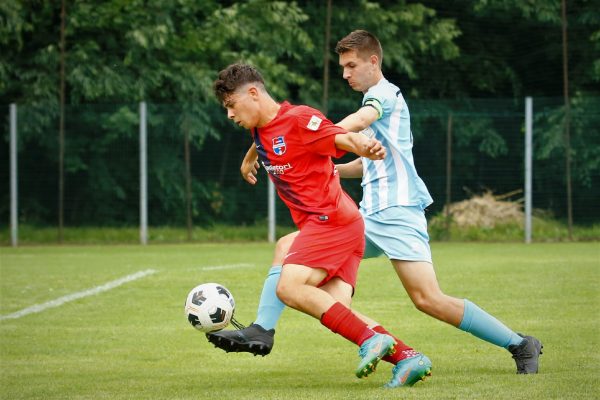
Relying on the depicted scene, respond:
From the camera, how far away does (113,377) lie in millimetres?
6473

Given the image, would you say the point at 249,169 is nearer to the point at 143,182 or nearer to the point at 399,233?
the point at 399,233

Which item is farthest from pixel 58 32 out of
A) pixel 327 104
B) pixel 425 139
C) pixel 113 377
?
pixel 113 377

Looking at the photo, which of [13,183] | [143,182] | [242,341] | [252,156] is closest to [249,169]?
[252,156]

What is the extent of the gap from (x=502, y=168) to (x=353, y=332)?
14.3m

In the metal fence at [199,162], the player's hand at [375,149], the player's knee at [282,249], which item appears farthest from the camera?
the metal fence at [199,162]

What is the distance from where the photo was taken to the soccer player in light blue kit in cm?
616

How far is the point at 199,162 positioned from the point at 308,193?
1380 centimetres

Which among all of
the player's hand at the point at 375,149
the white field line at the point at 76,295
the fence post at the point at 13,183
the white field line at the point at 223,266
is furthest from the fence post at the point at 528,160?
the player's hand at the point at 375,149

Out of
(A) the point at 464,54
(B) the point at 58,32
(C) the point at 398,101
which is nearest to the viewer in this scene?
(C) the point at 398,101

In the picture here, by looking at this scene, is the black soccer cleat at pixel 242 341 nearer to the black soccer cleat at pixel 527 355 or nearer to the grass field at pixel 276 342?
the grass field at pixel 276 342

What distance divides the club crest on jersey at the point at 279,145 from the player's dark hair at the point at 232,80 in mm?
349

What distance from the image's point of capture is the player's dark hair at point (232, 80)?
18.9 ft

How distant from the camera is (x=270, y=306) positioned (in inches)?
235

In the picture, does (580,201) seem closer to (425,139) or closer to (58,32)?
(425,139)
